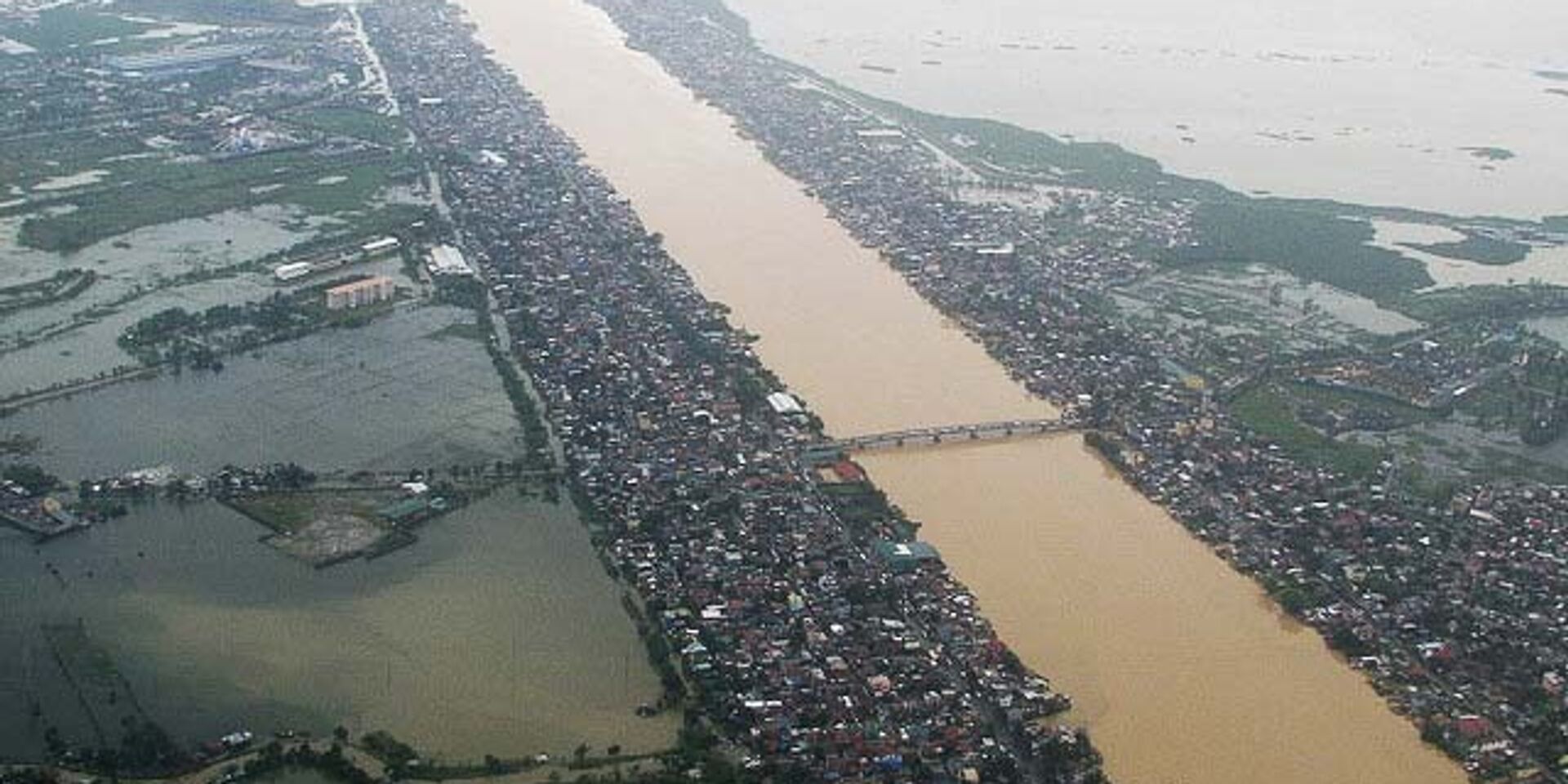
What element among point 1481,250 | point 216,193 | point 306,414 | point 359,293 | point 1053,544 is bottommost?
point 216,193

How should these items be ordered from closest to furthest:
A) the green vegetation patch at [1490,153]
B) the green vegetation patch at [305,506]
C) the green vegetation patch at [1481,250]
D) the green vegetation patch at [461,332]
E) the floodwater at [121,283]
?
the green vegetation patch at [305,506], the floodwater at [121,283], the green vegetation patch at [461,332], the green vegetation patch at [1481,250], the green vegetation patch at [1490,153]

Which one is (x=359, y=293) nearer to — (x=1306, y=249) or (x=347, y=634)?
(x=347, y=634)

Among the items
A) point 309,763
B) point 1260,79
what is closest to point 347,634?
point 309,763

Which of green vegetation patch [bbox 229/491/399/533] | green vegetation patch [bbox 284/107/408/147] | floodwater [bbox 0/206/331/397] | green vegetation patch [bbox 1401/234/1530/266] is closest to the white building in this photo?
floodwater [bbox 0/206/331/397]

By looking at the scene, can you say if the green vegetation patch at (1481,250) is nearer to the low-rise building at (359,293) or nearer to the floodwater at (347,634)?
the low-rise building at (359,293)

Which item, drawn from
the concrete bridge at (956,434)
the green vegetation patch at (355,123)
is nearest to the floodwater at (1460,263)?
the concrete bridge at (956,434)
